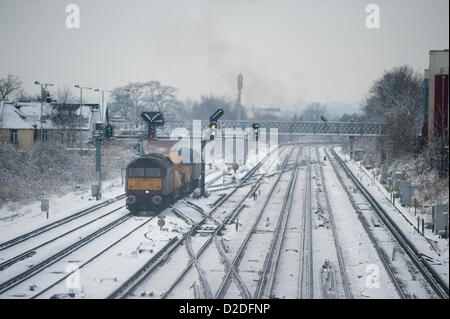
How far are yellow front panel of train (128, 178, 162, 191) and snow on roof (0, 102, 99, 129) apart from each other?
2813 centimetres

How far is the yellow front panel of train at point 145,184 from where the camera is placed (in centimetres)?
2589

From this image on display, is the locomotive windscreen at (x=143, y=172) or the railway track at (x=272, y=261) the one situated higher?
the locomotive windscreen at (x=143, y=172)

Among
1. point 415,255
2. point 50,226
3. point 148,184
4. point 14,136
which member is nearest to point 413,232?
point 415,255

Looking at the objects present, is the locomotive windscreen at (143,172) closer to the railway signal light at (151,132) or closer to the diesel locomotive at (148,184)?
the diesel locomotive at (148,184)

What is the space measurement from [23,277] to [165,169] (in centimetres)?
1180

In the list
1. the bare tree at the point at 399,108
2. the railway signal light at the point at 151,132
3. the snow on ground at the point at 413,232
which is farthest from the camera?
the bare tree at the point at 399,108

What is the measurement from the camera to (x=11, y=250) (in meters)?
18.5

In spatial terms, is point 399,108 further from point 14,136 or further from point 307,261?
point 14,136

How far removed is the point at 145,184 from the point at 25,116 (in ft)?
112

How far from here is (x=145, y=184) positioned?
25953 mm

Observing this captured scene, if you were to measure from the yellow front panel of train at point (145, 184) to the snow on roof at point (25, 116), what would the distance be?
2813 cm

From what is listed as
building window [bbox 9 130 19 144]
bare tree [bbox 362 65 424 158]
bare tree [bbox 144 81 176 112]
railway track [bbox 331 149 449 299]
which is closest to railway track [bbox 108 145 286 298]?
railway track [bbox 331 149 449 299]

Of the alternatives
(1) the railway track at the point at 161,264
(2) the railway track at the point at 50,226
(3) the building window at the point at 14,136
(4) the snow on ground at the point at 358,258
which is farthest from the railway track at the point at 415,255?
(3) the building window at the point at 14,136
